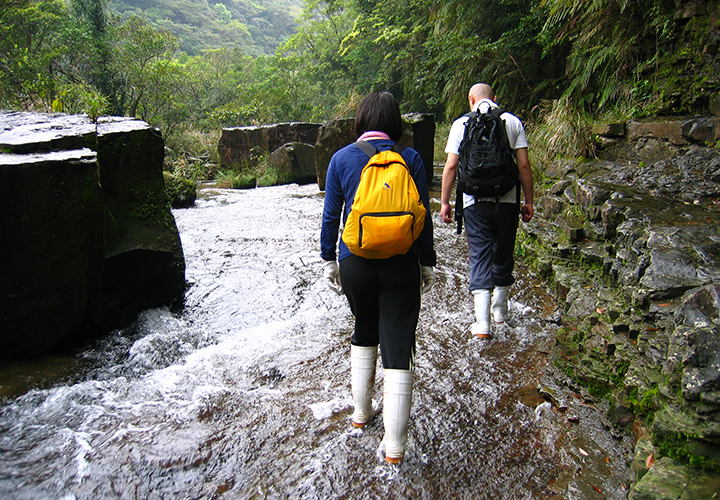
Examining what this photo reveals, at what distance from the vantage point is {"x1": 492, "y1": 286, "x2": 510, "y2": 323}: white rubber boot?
378cm

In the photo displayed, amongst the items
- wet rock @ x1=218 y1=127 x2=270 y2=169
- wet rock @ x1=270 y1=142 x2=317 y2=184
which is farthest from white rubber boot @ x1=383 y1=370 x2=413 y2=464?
wet rock @ x1=218 y1=127 x2=270 y2=169

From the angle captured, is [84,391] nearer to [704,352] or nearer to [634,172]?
[704,352]

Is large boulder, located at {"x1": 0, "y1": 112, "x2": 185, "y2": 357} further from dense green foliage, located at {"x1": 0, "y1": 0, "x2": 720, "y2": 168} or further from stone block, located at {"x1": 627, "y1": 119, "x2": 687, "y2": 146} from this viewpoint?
stone block, located at {"x1": 627, "y1": 119, "x2": 687, "y2": 146}

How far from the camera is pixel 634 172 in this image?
16.2 feet

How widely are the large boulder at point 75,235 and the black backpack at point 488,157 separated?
2.82 metres

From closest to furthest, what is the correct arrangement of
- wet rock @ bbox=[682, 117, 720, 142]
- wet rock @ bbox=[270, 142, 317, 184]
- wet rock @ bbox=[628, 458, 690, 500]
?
wet rock @ bbox=[628, 458, 690, 500], wet rock @ bbox=[682, 117, 720, 142], wet rock @ bbox=[270, 142, 317, 184]

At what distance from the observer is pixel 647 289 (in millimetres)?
2668

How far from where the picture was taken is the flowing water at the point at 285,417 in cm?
220

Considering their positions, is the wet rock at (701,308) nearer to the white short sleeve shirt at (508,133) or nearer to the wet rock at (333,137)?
the white short sleeve shirt at (508,133)

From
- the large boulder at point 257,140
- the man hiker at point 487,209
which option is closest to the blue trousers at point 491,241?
the man hiker at point 487,209

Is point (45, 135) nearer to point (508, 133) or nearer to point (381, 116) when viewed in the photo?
point (381, 116)

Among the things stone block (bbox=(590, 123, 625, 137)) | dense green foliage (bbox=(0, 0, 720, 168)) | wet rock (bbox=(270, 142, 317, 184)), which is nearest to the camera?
stone block (bbox=(590, 123, 625, 137))

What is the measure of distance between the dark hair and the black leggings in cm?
66

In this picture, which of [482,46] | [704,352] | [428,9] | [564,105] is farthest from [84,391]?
[428,9]
